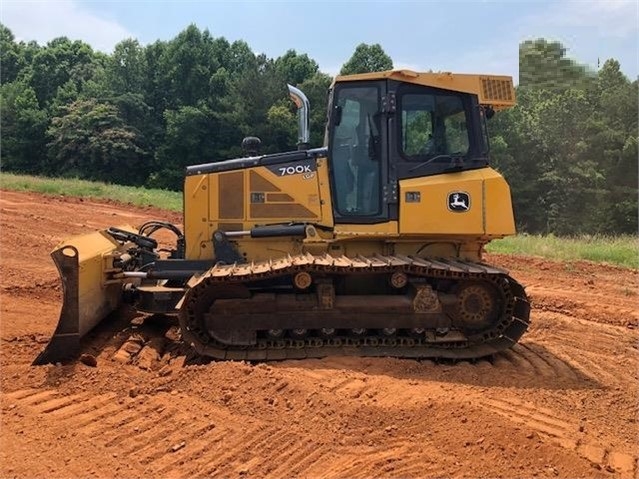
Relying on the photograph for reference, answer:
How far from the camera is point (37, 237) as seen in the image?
1292 cm

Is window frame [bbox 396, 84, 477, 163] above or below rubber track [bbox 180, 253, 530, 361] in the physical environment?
above

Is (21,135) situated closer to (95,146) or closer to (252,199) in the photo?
(95,146)

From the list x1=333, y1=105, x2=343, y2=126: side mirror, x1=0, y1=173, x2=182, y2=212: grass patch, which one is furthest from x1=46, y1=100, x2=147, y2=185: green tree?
x1=333, y1=105, x2=343, y2=126: side mirror

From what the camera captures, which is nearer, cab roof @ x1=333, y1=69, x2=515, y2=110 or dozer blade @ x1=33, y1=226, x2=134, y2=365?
dozer blade @ x1=33, y1=226, x2=134, y2=365

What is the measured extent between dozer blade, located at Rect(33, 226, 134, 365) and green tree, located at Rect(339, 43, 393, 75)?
40499mm

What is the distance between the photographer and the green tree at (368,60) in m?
45.7

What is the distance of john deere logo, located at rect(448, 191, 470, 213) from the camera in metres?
6.26

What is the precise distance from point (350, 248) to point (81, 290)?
→ 2.79 metres

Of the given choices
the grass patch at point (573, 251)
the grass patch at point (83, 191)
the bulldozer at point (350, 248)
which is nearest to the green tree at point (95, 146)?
the grass patch at point (83, 191)

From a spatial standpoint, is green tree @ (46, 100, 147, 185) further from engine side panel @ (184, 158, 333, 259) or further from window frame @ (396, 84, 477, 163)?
window frame @ (396, 84, 477, 163)

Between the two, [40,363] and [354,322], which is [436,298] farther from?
[40,363]

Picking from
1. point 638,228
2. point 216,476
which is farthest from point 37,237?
point 638,228

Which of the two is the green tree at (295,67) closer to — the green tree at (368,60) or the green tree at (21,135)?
the green tree at (368,60)

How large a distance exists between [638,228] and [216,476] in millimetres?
36241
